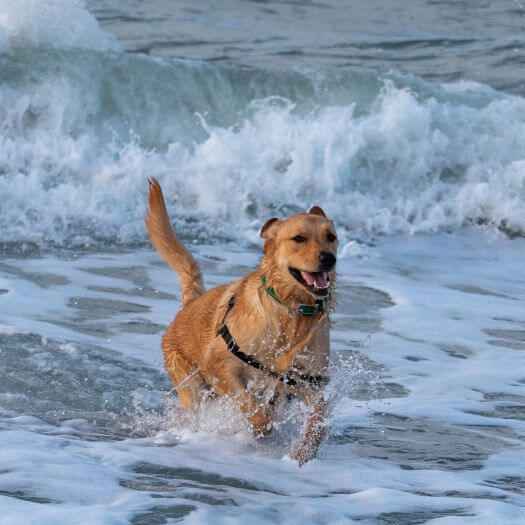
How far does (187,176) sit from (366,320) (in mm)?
4009

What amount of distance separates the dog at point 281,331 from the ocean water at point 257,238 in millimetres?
195

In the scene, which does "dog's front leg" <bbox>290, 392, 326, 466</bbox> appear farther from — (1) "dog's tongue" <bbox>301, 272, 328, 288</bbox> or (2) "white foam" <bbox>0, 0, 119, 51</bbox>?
(2) "white foam" <bbox>0, 0, 119, 51</bbox>

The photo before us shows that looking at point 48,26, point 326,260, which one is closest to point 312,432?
point 326,260

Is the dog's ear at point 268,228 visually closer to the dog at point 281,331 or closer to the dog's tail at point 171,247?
the dog at point 281,331

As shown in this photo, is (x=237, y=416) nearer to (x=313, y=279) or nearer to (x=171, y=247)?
(x=313, y=279)

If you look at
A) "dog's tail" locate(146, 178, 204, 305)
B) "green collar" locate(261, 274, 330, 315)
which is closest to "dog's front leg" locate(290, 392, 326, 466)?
"green collar" locate(261, 274, 330, 315)

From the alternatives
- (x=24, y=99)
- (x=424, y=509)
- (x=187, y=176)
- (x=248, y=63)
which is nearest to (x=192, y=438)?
(x=424, y=509)

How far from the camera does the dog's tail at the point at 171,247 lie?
643cm

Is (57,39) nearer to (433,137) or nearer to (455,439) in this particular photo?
(433,137)

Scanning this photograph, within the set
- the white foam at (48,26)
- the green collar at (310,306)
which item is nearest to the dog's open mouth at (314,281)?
the green collar at (310,306)

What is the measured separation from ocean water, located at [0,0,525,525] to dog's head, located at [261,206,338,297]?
2.05 ft

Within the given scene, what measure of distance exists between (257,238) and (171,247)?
4.21 metres

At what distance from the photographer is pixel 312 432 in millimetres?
5398

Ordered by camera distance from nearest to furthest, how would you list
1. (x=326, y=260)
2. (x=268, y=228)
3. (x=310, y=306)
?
1. (x=326, y=260)
2. (x=310, y=306)
3. (x=268, y=228)
